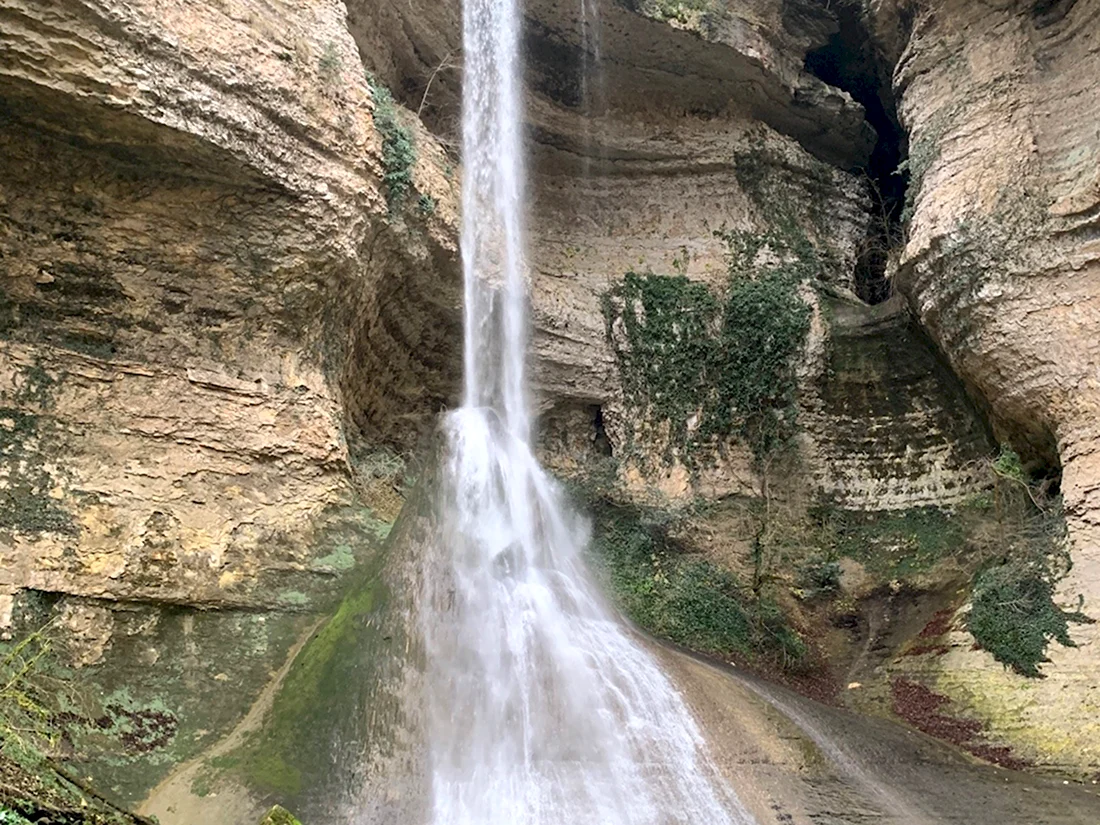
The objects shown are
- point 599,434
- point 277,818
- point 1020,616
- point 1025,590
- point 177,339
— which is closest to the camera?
point 277,818

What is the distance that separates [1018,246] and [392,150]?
825 cm

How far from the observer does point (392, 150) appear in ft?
33.0

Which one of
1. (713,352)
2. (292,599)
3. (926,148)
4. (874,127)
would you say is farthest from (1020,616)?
(874,127)

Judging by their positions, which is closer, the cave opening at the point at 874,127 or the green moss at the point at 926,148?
the green moss at the point at 926,148

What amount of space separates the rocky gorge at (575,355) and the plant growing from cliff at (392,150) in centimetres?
5

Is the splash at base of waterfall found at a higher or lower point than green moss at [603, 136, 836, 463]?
lower

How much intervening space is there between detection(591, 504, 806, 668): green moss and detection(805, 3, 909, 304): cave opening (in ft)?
23.7

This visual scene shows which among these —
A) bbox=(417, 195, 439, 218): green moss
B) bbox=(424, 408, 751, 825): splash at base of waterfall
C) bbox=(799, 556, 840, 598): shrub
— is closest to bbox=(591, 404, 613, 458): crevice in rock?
bbox=(799, 556, 840, 598): shrub

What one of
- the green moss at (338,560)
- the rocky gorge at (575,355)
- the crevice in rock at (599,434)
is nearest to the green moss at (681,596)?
the rocky gorge at (575,355)

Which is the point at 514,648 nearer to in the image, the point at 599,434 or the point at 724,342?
the point at 599,434

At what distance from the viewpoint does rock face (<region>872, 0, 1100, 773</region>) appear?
9.91 m

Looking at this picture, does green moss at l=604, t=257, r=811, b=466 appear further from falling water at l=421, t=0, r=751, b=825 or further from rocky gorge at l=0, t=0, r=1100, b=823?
falling water at l=421, t=0, r=751, b=825

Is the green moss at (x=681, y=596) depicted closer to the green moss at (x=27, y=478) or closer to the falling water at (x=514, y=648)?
the falling water at (x=514, y=648)

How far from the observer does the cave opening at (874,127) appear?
1656cm
